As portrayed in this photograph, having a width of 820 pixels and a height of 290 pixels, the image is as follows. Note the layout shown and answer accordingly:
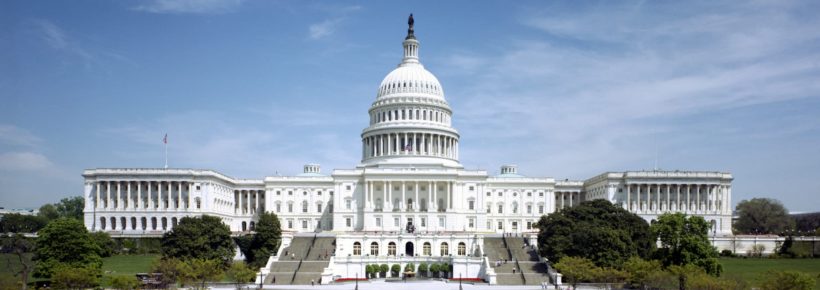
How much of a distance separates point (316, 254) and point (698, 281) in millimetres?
48619

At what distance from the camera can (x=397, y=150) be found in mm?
133375

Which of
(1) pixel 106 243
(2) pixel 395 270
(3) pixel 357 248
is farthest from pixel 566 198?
(1) pixel 106 243

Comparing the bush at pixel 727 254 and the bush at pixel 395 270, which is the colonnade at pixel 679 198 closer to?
the bush at pixel 727 254

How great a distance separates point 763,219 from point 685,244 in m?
75.5

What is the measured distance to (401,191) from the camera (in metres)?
121

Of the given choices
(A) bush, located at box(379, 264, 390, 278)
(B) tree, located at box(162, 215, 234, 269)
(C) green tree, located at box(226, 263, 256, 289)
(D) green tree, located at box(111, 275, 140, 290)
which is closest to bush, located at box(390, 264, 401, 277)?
(A) bush, located at box(379, 264, 390, 278)

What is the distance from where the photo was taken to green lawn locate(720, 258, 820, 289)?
8852 centimetres

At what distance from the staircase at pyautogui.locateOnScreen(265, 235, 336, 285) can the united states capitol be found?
51 centimetres

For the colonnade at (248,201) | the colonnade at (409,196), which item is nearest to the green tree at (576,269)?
the colonnade at (409,196)

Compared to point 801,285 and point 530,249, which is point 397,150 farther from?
point 801,285

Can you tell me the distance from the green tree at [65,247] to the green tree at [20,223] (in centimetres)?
6695

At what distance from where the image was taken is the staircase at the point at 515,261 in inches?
3361

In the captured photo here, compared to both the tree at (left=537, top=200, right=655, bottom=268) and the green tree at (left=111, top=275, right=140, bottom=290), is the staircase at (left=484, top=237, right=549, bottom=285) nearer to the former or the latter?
the tree at (left=537, top=200, right=655, bottom=268)

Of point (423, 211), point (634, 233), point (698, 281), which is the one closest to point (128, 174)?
point (423, 211)
